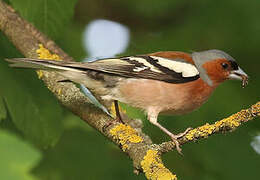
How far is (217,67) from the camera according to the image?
18.6 ft

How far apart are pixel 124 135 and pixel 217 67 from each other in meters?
2.09

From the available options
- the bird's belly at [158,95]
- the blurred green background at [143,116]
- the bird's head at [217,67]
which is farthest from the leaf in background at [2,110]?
the bird's head at [217,67]

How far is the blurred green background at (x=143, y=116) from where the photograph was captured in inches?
197

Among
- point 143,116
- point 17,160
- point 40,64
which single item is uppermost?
point 40,64

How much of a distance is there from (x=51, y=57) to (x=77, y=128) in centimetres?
122

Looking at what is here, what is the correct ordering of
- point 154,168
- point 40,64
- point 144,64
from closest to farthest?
point 154,168 < point 40,64 < point 144,64

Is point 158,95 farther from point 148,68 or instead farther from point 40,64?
point 40,64

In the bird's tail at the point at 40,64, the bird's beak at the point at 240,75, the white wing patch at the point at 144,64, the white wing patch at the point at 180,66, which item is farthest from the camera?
the bird's beak at the point at 240,75

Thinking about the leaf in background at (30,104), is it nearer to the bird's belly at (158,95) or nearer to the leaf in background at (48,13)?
the leaf in background at (48,13)

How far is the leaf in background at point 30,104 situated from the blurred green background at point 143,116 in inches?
0.4

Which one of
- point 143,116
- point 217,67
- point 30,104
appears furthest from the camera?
point 143,116

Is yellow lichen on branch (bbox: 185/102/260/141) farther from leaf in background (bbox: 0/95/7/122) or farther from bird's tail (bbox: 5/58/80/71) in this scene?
leaf in background (bbox: 0/95/7/122)

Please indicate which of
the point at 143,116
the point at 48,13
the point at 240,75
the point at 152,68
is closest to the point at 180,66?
the point at 152,68

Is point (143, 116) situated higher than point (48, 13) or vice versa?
point (48, 13)
